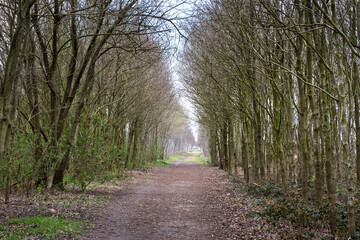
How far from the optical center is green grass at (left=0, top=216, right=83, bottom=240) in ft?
18.2

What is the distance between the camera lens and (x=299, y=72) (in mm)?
6781

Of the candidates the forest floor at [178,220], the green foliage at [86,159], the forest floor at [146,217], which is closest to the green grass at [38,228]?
the forest floor at [146,217]

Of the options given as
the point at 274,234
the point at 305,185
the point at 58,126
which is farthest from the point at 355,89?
the point at 58,126

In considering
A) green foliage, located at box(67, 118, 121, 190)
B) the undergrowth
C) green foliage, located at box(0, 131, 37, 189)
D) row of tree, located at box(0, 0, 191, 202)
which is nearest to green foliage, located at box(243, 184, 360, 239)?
the undergrowth

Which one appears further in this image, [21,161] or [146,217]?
[21,161]

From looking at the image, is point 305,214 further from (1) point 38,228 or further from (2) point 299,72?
(1) point 38,228

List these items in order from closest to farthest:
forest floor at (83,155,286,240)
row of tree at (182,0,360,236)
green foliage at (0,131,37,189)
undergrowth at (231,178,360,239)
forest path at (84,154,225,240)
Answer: row of tree at (182,0,360,236) → undergrowth at (231,178,360,239) → forest floor at (83,155,286,240) → forest path at (84,154,225,240) → green foliage at (0,131,37,189)

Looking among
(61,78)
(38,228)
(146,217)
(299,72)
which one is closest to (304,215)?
(299,72)

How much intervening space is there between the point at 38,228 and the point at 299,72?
20.7 feet

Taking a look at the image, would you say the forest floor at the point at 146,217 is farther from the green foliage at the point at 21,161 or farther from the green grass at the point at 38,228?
the green foliage at the point at 21,161

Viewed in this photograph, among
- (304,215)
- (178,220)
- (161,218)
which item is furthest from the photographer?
(161,218)

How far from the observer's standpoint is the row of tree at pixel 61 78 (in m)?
6.47

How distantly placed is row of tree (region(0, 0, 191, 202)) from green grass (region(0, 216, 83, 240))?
1.32m

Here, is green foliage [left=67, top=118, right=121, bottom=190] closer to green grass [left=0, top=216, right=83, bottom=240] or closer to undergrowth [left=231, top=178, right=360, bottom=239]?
green grass [left=0, top=216, right=83, bottom=240]
